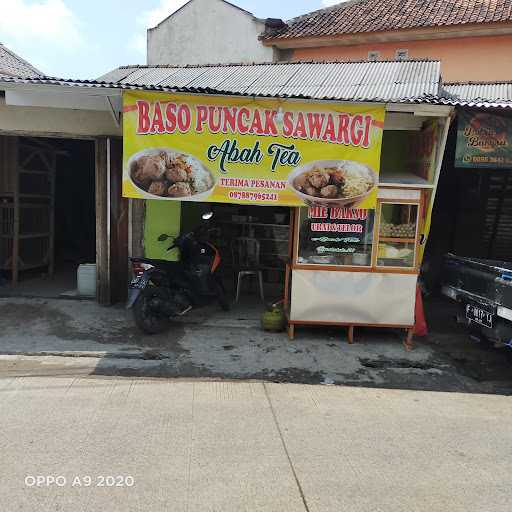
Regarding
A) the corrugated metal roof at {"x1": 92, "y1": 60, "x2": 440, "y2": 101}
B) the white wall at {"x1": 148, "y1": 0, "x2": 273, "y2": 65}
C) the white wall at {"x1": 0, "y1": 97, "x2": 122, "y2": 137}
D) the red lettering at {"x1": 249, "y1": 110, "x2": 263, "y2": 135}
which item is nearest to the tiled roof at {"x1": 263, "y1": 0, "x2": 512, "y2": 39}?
the white wall at {"x1": 148, "y1": 0, "x2": 273, "y2": 65}

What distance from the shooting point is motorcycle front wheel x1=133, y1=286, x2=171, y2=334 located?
19.4ft

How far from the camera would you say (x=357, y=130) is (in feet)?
18.2

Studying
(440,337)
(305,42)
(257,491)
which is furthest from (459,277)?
(305,42)

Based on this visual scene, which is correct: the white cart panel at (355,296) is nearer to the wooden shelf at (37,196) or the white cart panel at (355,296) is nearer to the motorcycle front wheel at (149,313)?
the motorcycle front wheel at (149,313)

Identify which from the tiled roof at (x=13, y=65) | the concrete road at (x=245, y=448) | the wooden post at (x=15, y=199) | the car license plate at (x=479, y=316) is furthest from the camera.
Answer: the tiled roof at (x=13, y=65)

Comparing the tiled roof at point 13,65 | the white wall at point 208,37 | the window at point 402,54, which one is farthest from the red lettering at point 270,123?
the white wall at point 208,37

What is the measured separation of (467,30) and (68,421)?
15.7 meters

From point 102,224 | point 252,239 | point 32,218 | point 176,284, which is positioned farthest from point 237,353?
point 32,218

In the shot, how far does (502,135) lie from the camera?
5.90 metres

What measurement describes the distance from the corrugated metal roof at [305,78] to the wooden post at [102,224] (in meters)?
1.14

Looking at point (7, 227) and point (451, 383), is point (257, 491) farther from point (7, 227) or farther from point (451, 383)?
point (7, 227)

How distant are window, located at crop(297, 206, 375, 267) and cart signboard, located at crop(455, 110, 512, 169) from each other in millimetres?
1457

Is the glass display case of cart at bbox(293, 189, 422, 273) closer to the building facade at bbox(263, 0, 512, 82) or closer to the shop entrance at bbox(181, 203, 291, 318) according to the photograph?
the shop entrance at bbox(181, 203, 291, 318)

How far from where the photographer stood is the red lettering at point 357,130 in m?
5.54
